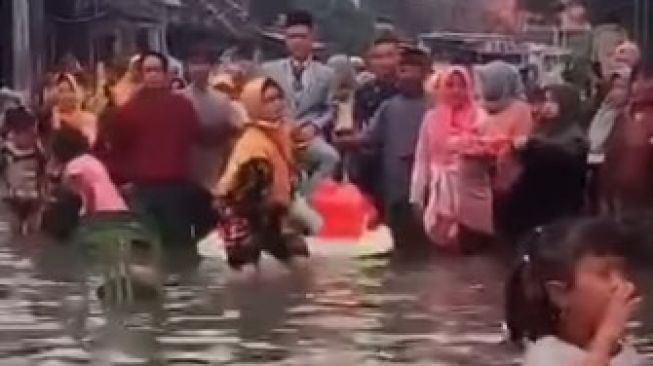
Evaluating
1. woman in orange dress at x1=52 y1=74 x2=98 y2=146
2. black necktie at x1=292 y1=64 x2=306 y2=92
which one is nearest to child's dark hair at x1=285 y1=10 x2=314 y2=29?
black necktie at x1=292 y1=64 x2=306 y2=92

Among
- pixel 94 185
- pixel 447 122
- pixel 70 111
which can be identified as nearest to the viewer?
pixel 94 185

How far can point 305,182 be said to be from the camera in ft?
47.9

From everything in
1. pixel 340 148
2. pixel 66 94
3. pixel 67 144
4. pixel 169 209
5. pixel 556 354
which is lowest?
pixel 169 209

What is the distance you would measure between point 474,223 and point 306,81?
66.2 inches

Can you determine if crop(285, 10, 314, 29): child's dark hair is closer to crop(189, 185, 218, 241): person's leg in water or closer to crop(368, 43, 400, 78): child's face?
crop(368, 43, 400, 78): child's face

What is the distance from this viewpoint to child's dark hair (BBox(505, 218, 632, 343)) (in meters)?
4.86

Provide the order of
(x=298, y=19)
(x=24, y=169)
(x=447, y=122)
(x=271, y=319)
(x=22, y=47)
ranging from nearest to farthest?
(x=271, y=319) < (x=447, y=122) < (x=298, y=19) < (x=24, y=169) < (x=22, y=47)

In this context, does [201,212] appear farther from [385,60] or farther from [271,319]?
[271,319]

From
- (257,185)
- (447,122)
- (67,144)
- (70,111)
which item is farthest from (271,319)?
(70,111)

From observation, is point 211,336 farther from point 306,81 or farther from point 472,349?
point 306,81

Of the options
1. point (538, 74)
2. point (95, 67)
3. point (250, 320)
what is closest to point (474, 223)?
point (538, 74)

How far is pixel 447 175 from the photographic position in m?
14.8

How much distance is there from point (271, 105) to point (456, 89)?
2.60 m

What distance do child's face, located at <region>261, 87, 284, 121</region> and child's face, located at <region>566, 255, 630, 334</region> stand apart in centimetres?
821
